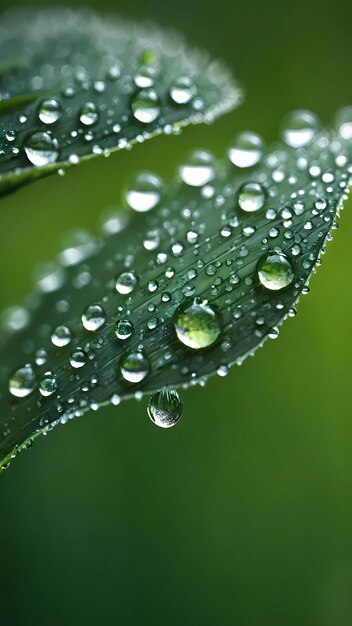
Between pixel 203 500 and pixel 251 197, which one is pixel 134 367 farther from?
pixel 203 500

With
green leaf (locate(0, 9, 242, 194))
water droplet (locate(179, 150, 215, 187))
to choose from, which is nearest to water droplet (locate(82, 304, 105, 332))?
green leaf (locate(0, 9, 242, 194))

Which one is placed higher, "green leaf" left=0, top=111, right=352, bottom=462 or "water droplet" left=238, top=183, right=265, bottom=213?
"water droplet" left=238, top=183, right=265, bottom=213

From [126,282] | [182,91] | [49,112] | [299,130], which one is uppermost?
[299,130]

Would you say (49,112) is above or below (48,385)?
above

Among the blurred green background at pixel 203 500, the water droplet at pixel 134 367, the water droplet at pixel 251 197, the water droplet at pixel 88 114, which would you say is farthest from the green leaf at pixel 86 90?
the blurred green background at pixel 203 500

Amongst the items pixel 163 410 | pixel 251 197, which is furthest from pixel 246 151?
pixel 163 410

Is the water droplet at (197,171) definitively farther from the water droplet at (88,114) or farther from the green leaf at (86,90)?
the water droplet at (88,114)

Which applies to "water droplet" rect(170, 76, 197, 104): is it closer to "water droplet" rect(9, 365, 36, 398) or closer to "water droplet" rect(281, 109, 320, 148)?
"water droplet" rect(281, 109, 320, 148)

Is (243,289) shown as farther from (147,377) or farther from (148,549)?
(148,549)
